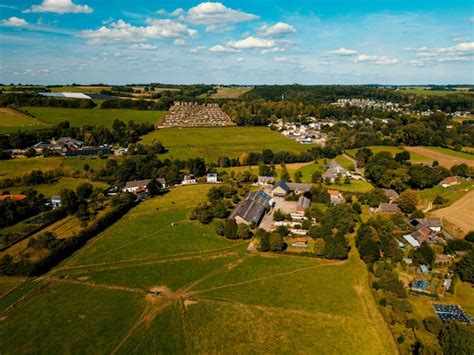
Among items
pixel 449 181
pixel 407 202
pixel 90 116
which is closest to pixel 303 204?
pixel 407 202

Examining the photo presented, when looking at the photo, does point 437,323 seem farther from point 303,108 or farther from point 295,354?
point 303,108

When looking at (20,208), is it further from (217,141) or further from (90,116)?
(90,116)

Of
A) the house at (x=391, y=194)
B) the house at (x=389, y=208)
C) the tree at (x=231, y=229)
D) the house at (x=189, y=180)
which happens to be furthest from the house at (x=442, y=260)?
the house at (x=189, y=180)

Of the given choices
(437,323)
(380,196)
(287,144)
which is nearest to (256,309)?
(437,323)

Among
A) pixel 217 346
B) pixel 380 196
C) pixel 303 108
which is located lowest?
pixel 217 346

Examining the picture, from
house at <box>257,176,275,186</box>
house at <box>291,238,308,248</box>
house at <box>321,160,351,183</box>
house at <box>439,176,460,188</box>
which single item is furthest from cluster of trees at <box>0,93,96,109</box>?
house at <box>439,176,460,188</box>

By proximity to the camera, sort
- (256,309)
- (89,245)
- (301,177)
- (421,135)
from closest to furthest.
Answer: (256,309) < (89,245) < (301,177) < (421,135)
